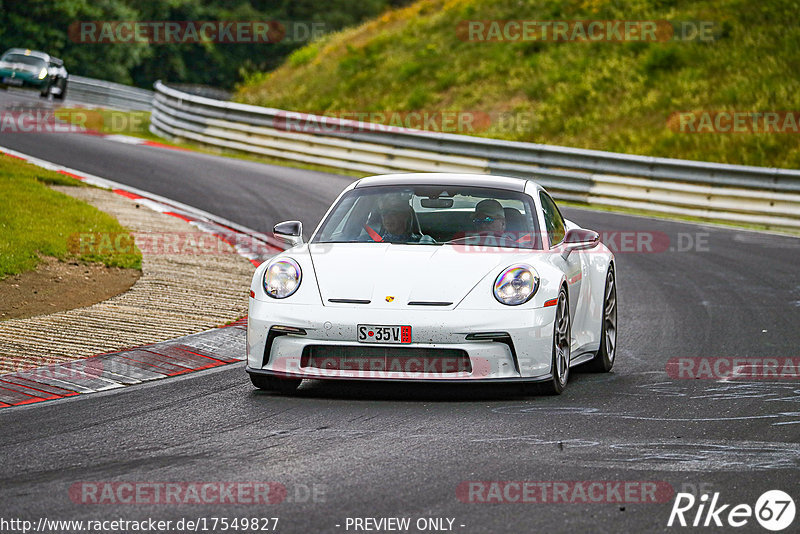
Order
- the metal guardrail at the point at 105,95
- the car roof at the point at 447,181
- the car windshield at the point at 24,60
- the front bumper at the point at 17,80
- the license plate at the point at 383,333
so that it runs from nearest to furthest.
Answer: the license plate at the point at 383,333 → the car roof at the point at 447,181 → the front bumper at the point at 17,80 → the car windshield at the point at 24,60 → the metal guardrail at the point at 105,95

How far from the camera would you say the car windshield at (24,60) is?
37.3m

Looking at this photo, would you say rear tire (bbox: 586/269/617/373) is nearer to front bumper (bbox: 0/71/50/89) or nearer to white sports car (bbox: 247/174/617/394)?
white sports car (bbox: 247/174/617/394)

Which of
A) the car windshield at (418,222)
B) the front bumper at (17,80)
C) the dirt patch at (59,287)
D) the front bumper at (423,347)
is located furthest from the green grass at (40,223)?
the front bumper at (17,80)

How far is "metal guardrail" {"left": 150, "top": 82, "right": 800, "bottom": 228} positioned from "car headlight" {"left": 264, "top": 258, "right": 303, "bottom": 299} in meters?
13.3

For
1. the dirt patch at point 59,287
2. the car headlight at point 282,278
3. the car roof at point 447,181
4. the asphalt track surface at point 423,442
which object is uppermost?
the car roof at point 447,181

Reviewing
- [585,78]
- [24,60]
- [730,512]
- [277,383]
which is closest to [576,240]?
[277,383]

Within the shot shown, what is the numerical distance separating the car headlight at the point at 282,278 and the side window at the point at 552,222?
181 centimetres

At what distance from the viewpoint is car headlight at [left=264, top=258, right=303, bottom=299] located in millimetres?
7520

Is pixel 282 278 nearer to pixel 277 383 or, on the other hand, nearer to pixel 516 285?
pixel 277 383

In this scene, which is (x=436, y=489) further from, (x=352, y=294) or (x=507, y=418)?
(x=352, y=294)

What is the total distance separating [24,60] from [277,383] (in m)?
32.5

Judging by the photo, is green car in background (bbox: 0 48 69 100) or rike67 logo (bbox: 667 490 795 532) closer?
rike67 logo (bbox: 667 490 795 532)

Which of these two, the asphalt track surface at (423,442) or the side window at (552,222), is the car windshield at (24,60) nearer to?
the asphalt track surface at (423,442)

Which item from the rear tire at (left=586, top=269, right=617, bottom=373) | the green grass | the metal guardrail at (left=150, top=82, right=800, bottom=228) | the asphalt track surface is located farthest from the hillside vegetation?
the asphalt track surface
